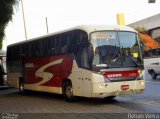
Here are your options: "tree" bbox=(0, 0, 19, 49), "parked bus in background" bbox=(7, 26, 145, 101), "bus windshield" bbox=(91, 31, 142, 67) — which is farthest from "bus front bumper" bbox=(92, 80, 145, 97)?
"tree" bbox=(0, 0, 19, 49)

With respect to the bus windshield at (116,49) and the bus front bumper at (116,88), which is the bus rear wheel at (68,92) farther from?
the bus windshield at (116,49)

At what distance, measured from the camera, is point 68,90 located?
58.8 feet

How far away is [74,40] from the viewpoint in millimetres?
17328

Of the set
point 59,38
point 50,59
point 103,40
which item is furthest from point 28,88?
point 103,40

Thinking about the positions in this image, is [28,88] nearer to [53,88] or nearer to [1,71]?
[53,88]

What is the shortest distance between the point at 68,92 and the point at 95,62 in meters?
2.81

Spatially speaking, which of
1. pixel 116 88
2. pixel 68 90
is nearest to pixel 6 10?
pixel 68 90

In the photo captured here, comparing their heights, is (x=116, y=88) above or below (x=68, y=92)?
above

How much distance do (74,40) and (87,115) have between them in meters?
4.90

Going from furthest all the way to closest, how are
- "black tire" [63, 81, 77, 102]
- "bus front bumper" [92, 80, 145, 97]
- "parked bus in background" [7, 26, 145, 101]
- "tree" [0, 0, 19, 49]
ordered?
1. "tree" [0, 0, 19, 49]
2. "black tire" [63, 81, 77, 102]
3. "parked bus in background" [7, 26, 145, 101]
4. "bus front bumper" [92, 80, 145, 97]

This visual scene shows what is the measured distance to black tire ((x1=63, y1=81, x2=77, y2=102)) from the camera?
1767cm

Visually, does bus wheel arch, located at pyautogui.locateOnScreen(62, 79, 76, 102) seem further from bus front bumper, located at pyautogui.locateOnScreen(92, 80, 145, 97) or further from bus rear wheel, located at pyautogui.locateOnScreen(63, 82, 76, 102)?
bus front bumper, located at pyautogui.locateOnScreen(92, 80, 145, 97)

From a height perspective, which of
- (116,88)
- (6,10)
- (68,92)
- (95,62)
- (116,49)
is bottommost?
(68,92)

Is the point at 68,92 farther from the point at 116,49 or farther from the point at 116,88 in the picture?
the point at 116,49
